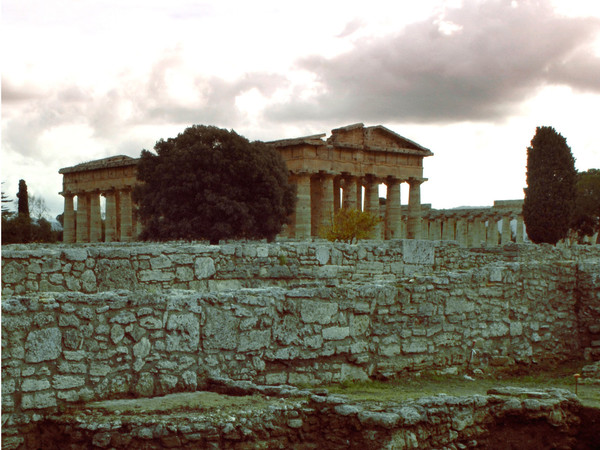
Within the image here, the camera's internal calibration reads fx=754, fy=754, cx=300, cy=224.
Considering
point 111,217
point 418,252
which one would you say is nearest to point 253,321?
point 418,252

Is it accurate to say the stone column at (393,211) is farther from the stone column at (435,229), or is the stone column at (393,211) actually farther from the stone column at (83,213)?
the stone column at (83,213)

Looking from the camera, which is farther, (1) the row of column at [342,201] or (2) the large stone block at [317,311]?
(1) the row of column at [342,201]

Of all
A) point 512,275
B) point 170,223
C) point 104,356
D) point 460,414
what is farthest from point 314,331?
point 170,223

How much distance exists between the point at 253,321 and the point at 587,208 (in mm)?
69551

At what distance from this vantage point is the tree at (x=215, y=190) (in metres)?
42.7

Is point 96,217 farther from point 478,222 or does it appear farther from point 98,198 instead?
point 478,222

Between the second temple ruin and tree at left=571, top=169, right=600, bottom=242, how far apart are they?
5.60m

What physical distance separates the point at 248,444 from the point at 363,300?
116 inches

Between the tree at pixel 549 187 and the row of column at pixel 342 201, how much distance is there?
11660 millimetres

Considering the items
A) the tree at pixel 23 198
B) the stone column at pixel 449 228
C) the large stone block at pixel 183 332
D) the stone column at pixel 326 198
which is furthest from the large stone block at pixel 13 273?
the stone column at pixel 449 228

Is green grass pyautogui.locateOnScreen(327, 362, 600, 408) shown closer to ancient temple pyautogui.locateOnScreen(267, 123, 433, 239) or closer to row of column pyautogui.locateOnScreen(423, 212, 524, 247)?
ancient temple pyautogui.locateOnScreen(267, 123, 433, 239)

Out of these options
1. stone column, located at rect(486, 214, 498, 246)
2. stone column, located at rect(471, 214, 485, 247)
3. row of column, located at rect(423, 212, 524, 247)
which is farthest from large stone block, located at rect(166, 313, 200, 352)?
stone column, located at rect(486, 214, 498, 246)

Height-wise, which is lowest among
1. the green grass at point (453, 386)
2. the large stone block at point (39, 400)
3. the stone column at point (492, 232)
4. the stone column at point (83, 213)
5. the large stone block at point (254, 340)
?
the green grass at point (453, 386)

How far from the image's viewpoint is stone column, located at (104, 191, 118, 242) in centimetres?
6894
